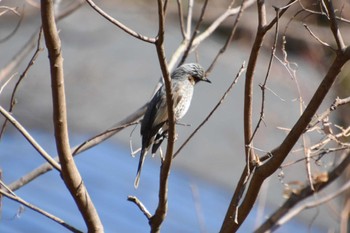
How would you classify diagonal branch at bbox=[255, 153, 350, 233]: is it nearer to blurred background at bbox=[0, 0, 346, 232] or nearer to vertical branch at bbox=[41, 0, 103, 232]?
vertical branch at bbox=[41, 0, 103, 232]

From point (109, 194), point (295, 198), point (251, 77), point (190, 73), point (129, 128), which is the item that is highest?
point (251, 77)

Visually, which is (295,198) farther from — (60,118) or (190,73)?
(190,73)

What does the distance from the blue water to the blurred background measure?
0.04 ft

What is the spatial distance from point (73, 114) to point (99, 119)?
0.98 ft

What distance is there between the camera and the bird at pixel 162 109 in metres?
4.91

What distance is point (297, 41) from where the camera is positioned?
39.5 ft

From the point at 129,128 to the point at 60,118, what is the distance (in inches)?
235

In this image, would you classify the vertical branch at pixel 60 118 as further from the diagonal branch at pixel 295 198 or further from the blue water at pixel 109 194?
the blue water at pixel 109 194

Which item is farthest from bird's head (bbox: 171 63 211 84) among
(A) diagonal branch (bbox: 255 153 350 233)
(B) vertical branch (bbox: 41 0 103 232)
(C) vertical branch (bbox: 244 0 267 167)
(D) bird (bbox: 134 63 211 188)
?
(B) vertical branch (bbox: 41 0 103 232)

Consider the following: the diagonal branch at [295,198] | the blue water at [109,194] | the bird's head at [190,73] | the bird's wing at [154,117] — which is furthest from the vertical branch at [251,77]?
the blue water at [109,194]

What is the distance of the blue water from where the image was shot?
7238 millimetres

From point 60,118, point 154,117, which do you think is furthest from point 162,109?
A: point 60,118

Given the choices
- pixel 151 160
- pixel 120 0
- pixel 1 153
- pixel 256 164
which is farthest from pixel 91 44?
pixel 256 164

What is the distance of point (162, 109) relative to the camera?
493cm
